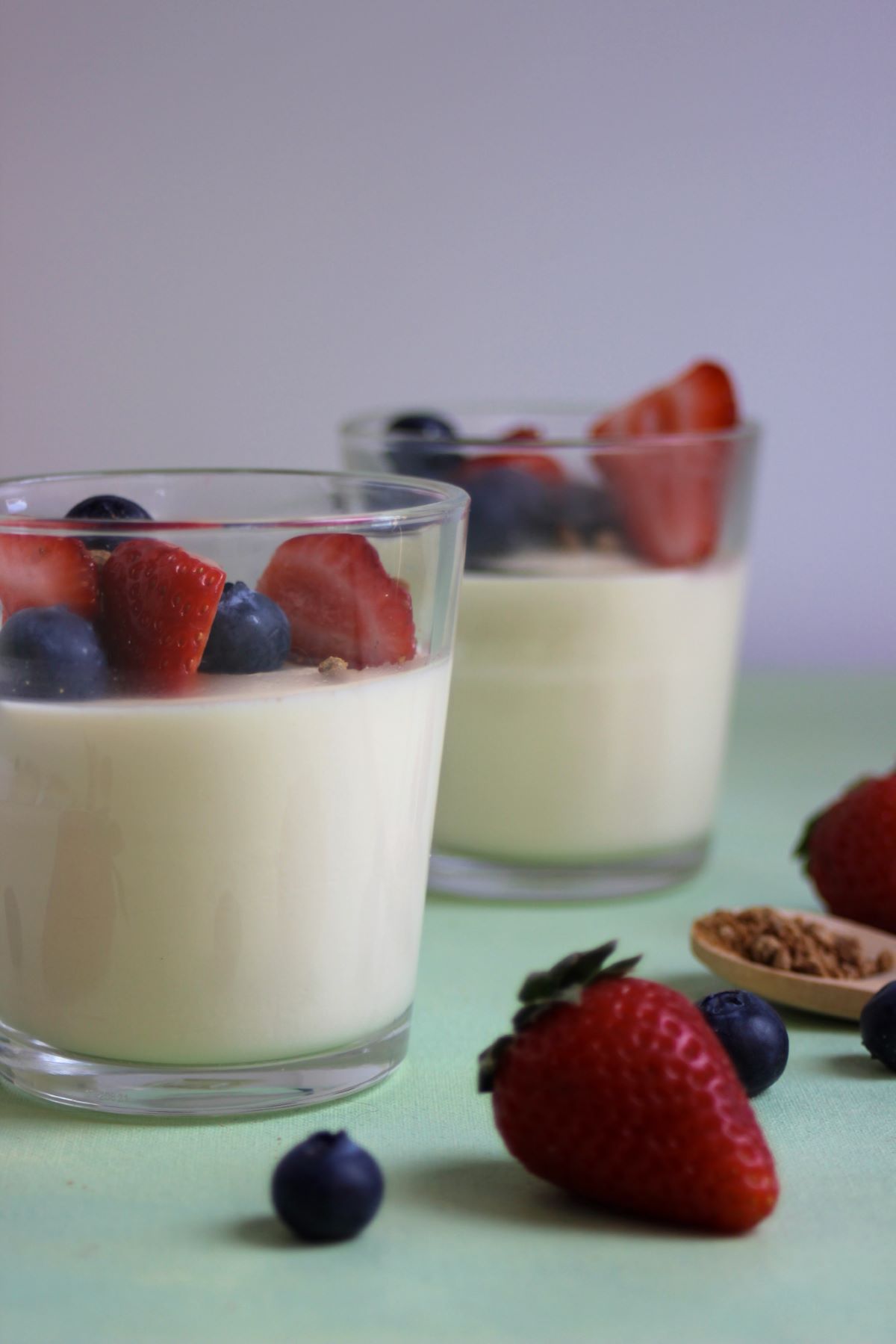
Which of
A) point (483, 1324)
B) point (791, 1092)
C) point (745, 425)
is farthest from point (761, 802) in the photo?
point (483, 1324)

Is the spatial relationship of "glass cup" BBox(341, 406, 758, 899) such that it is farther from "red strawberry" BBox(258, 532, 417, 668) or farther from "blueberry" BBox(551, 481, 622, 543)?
"red strawberry" BBox(258, 532, 417, 668)

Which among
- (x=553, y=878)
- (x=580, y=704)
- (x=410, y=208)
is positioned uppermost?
(x=410, y=208)

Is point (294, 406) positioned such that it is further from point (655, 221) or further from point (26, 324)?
point (655, 221)

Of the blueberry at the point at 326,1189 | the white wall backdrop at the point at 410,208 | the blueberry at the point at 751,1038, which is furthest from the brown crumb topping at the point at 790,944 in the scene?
the white wall backdrop at the point at 410,208

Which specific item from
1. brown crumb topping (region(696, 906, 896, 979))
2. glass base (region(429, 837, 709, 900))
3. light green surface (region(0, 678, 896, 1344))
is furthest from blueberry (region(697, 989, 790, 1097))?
glass base (region(429, 837, 709, 900))

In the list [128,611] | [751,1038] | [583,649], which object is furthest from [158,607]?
[583,649]

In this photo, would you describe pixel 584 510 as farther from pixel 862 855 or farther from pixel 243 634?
pixel 243 634

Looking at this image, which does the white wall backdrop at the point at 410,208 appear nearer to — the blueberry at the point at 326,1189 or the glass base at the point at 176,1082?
the glass base at the point at 176,1082
